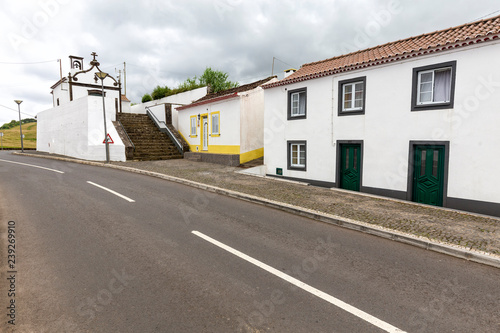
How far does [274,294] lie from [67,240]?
15.2ft

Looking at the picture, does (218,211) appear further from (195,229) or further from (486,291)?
(486,291)

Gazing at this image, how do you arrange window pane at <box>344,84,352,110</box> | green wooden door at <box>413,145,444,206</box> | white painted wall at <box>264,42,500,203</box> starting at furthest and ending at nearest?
window pane at <box>344,84,352,110</box> < green wooden door at <box>413,145,444,206</box> < white painted wall at <box>264,42,500,203</box>

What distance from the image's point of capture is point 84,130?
22.9m

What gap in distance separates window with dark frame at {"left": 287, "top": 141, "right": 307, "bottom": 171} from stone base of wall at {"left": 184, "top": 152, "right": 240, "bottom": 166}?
17.1ft

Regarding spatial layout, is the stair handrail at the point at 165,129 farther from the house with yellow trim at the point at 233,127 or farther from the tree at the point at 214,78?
the tree at the point at 214,78

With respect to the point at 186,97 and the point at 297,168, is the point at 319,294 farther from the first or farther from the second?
the point at 186,97

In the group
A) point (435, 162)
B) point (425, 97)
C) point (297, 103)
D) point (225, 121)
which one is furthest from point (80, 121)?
point (435, 162)

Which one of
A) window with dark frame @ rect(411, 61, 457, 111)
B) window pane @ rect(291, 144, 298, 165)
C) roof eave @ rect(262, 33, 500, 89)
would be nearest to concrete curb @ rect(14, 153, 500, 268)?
window pane @ rect(291, 144, 298, 165)

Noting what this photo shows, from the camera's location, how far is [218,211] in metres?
8.42

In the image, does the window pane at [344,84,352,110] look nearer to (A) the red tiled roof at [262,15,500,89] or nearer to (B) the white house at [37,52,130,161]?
(A) the red tiled roof at [262,15,500,89]

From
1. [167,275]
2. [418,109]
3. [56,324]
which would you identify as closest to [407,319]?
[167,275]

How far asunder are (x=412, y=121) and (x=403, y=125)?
0.34m

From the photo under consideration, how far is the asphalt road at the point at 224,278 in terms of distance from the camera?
3.45 metres

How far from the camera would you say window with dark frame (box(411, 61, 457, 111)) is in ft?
31.0
